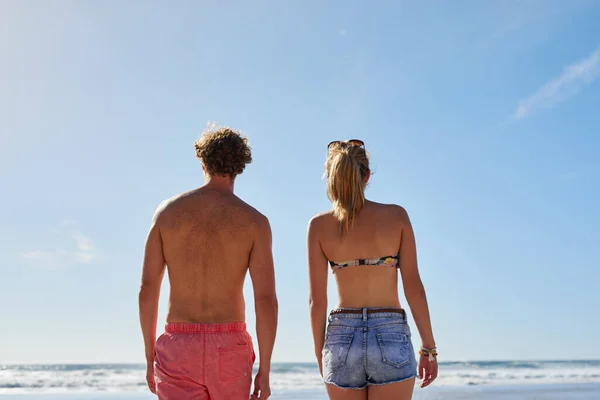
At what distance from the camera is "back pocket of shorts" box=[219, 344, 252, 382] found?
350 centimetres

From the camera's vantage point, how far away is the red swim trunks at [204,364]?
3.50 m

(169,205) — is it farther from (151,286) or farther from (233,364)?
(233,364)

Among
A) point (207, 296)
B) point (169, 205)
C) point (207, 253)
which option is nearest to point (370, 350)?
point (207, 296)

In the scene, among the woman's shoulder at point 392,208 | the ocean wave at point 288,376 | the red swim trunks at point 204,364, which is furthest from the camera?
the ocean wave at point 288,376

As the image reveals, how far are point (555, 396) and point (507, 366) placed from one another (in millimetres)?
14833

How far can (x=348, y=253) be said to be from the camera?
3.87 meters

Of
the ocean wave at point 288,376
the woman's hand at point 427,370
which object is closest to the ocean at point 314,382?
the ocean wave at point 288,376

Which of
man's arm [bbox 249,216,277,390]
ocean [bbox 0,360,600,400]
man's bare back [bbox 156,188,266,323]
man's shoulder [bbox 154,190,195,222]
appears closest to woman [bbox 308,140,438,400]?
man's arm [bbox 249,216,277,390]

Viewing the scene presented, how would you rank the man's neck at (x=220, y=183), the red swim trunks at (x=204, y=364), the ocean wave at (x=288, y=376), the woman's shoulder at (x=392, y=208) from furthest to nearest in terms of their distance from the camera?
1. the ocean wave at (x=288, y=376)
2. the woman's shoulder at (x=392, y=208)
3. the man's neck at (x=220, y=183)
4. the red swim trunks at (x=204, y=364)

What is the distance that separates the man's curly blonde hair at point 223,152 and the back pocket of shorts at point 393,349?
126 centimetres

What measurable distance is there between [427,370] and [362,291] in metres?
0.60

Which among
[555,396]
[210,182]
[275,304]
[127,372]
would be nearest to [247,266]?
[275,304]

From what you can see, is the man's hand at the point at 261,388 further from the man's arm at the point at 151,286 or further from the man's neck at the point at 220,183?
the man's neck at the point at 220,183

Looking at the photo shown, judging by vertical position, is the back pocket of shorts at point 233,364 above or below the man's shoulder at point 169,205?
below
